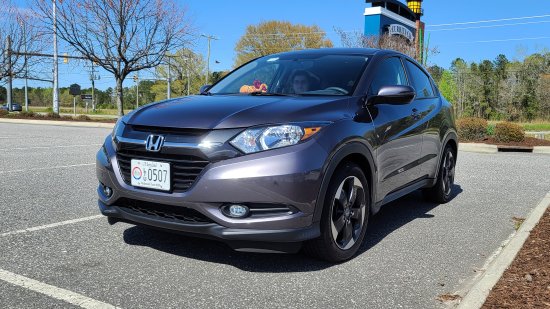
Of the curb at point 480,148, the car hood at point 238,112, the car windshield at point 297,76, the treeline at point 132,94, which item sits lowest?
the curb at point 480,148

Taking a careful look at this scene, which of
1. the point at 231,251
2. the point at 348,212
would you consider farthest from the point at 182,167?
the point at 348,212

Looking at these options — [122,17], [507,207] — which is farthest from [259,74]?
[122,17]

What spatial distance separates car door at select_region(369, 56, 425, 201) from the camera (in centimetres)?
398

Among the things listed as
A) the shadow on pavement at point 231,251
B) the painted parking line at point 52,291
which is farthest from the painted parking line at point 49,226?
the painted parking line at point 52,291

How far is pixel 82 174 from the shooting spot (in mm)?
7270

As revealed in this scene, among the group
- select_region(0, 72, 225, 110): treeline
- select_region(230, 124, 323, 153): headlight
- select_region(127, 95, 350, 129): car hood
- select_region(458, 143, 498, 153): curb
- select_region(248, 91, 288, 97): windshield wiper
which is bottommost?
select_region(458, 143, 498, 153): curb

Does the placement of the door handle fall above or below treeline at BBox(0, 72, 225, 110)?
below

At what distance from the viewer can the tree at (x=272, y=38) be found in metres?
65.3

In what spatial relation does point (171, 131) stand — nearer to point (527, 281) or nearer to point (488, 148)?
point (527, 281)

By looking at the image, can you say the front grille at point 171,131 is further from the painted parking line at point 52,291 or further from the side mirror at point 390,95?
the side mirror at point 390,95

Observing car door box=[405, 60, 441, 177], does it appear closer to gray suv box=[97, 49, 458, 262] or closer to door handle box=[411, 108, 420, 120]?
door handle box=[411, 108, 420, 120]

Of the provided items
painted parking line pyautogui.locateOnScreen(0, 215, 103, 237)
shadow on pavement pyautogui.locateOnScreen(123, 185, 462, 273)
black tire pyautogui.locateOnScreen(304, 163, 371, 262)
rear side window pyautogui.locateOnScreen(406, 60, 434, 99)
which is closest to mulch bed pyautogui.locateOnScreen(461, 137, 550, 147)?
rear side window pyautogui.locateOnScreen(406, 60, 434, 99)

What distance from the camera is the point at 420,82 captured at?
5352mm

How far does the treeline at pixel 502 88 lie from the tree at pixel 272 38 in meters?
17.5
